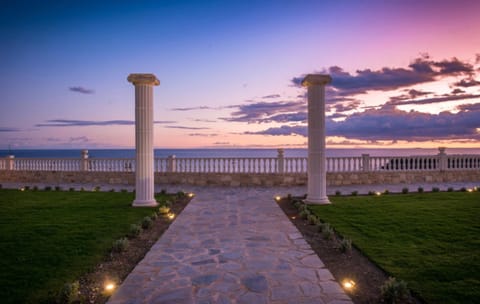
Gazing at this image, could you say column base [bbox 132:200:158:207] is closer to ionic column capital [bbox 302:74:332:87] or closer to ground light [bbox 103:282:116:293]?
ground light [bbox 103:282:116:293]

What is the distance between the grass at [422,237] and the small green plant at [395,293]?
0.69 ft

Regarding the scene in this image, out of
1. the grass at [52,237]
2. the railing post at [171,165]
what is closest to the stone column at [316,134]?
the grass at [52,237]

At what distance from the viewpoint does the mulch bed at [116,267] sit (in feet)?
11.2

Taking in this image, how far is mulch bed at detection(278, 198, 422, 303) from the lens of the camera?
335 centimetres

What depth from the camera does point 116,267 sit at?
4.26 meters

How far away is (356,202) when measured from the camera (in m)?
9.10

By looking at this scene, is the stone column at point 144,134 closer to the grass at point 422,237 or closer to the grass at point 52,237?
the grass at point 52,237

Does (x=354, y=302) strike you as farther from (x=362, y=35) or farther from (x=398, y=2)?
(x=362, y=35)

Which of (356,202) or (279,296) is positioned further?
(356,202)

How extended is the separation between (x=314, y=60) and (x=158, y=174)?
9.26 m

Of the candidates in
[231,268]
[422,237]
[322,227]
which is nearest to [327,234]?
[322,227]

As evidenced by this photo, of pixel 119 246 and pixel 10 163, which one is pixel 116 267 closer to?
pixel 119 246

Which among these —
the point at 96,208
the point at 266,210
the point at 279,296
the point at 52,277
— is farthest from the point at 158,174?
the point at 279,296

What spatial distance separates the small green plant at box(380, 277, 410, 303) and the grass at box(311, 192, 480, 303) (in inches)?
8.3
